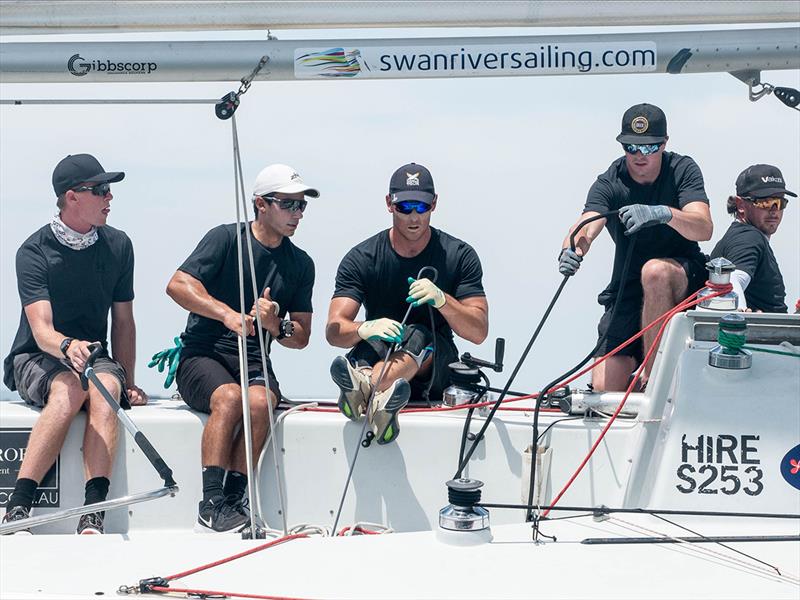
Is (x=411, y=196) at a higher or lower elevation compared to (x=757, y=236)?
higher

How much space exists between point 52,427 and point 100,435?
0.55 ft

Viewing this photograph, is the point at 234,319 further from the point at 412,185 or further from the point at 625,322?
the point at 625,322

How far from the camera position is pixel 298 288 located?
4418 mm

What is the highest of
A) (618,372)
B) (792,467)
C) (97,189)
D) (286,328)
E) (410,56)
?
(410,56)

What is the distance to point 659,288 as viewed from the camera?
4.30 m

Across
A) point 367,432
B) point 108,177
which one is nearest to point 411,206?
point 367,432

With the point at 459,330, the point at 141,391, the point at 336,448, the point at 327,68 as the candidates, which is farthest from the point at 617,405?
the point at 141,391

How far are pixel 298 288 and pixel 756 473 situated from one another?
1870 mm

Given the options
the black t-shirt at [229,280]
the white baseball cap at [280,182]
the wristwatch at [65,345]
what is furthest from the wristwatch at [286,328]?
the wristwatch at [65,345]

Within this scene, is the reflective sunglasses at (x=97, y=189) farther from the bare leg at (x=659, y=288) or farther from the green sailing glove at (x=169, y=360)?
the bare leg at (x=659, y=288)

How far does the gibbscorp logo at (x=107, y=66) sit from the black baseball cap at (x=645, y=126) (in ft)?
5.86

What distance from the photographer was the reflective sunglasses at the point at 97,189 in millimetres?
4270

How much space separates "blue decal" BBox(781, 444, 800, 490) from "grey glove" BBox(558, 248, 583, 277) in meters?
0.84

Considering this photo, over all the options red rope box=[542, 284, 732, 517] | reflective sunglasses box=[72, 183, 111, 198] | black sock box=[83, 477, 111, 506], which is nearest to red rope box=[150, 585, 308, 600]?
red rope box=[542, 284, 732, 517]
